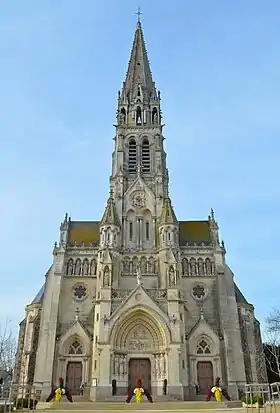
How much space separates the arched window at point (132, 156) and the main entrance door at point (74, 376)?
64.5 feet

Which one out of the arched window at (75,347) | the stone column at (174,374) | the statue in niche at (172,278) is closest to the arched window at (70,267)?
the arched window at (75,347)

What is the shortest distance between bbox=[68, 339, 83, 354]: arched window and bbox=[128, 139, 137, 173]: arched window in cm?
1800

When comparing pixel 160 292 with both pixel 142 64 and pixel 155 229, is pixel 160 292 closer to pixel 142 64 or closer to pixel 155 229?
pixel 155 229

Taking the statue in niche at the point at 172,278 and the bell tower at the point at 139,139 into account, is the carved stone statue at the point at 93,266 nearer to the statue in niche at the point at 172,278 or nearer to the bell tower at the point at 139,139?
the bell tower at the point at 139,139

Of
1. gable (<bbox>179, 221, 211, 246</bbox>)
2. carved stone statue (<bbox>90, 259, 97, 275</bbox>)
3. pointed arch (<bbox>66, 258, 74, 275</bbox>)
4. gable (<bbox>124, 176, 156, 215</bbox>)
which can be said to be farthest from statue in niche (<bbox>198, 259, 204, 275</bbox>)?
pointed arch (<bbox>66, 258, 74, 275</bbox>)

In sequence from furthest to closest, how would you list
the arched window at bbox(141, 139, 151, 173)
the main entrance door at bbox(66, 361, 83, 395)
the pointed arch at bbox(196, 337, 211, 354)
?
the arched window at bbox(141, 139, 151, 173) < the pointed arch at bbox(196, 337, 211, 354) < the main entrance door at bbox(66, 361, 83, 395)

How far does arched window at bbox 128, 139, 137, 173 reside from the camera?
42.0 metres

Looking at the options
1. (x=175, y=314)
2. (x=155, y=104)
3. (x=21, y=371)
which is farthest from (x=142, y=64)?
(x=21, y=371)

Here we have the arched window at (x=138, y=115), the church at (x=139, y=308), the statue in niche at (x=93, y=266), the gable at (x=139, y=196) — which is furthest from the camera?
the arched window at (x=138, y=115)

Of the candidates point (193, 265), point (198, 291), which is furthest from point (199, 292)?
point (193, 265)

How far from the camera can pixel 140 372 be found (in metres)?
31.5

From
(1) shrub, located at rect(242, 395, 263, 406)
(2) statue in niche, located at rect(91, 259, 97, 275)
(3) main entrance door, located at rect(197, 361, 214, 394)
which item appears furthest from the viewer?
(2) statue in niche, located at rect(91, 259, 97, 275)

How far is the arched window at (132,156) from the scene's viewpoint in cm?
4204

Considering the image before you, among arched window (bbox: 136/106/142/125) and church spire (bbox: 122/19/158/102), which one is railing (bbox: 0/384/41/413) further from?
church spire (bbox: 122/19/158/102)
